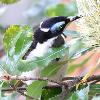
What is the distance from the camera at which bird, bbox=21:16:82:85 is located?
105 cm

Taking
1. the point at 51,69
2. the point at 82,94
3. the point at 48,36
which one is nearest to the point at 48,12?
the point at 48,36

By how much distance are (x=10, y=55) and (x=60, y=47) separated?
14 centimetres

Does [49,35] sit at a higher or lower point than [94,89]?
higher

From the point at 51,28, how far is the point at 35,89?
0.73 ft

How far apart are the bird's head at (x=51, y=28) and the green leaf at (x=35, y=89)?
189mm

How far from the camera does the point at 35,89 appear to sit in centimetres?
94

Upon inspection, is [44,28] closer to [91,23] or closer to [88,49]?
[88,49]

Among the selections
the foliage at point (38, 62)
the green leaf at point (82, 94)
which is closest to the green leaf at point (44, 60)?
the foliage at point (38, 62)

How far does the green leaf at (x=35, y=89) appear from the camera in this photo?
3.05 feet

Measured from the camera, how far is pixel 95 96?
97 centimetres

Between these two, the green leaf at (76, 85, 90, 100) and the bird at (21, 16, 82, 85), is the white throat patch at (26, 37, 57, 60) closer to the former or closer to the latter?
the bird at (21, 16, 82, 85)

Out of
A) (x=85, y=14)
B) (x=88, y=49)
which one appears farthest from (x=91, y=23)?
(x=88, y=49)

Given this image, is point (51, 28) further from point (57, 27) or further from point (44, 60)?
point (44, 60)

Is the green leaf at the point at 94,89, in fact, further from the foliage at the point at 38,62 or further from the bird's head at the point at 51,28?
the bird's head at the point at 51,28
